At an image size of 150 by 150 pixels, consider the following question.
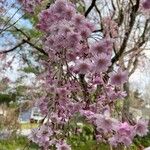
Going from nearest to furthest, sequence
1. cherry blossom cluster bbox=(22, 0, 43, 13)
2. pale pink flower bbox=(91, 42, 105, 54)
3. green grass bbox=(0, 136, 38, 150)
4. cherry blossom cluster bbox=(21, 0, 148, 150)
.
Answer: cherry blossom cluster bbox=(21, 0, 148, 150) < pale pink flower bbox=(91, 42, 105, 54) < cherry blossom cluster bbox=(22, 0, 43, 13) < green grass bbox=(0, 136, 38, 150)

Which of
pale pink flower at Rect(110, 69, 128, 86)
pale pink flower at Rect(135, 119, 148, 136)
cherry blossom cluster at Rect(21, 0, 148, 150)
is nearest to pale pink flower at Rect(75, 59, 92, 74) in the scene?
cherry blossom cluster at Rect(21, 0, 148, 150)

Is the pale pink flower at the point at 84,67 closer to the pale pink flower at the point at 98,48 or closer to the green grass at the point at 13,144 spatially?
the pale pink flower at the point at 98,48

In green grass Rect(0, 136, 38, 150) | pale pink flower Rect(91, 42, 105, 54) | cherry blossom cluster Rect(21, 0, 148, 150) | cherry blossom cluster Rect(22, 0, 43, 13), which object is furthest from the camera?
green grass Rect(0, 136, 38, 150)

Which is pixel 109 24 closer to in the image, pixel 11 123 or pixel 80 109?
pixel 11 123

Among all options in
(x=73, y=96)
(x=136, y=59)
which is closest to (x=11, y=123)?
(x=136, y=59)

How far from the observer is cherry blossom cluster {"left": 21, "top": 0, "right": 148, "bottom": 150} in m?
2.69

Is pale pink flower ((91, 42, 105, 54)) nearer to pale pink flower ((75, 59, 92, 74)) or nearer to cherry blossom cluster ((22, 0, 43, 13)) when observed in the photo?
pale pink flower ((75, 59, 92, 74))

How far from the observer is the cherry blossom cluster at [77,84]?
2.69 metres

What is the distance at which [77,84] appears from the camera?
348 centimetres

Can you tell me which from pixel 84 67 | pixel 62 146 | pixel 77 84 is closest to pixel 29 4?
A: pixel 77 84

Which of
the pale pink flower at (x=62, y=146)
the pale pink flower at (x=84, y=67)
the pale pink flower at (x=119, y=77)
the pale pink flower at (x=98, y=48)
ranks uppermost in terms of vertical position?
the pale pink flower at (x=98, y=48)

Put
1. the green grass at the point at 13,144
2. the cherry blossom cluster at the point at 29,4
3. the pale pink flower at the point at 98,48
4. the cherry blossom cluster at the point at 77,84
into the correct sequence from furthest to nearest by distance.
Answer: the green grass at the point at 13,144 → the cherry blossom cluster at the point at 29,4 → the pale pink flower at the point at 98,48 → the cherry blossom cluster at the point at 77,84

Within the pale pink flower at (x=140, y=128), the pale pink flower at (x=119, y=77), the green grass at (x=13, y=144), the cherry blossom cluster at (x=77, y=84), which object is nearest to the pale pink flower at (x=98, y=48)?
the cherry blossom cluster at (x=77, y=84)

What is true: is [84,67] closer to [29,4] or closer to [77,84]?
[77,84]
